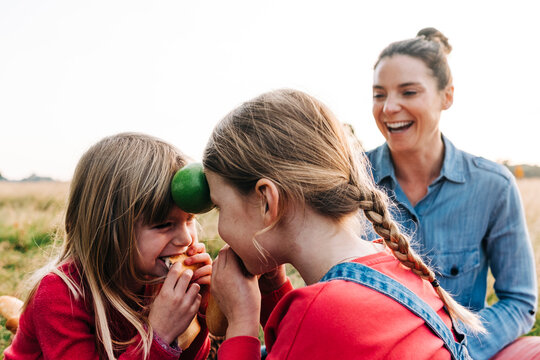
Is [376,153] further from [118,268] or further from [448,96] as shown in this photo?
[118,268]

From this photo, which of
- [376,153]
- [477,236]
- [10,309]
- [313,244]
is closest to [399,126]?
[376,153]


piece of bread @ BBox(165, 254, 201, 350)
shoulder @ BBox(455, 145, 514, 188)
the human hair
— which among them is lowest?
piece of bread @ BBox(165, 254, 201, 350)

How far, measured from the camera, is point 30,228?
254 inches

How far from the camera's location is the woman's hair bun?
3.59 metres

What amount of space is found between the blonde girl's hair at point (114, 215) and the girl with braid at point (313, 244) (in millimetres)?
382

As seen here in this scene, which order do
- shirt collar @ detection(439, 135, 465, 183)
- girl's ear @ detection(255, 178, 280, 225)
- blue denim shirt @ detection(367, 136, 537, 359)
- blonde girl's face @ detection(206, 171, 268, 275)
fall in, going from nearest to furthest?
1. girl's ear @ detection(255, 178, 280, 225)
2. blonde girl's face @ detection(206, 171, 268, 275)
3. blue denim shirt @ detection(367, 136, 537, 359)
4. shirt collar @ detection(439, 135, 465, 183)

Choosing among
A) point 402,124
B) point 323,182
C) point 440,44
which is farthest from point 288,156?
point 440,44

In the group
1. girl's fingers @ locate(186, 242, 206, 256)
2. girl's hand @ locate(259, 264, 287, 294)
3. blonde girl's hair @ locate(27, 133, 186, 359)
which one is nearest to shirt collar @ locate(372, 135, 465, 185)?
girl's hand @ locate(259, 264, 287, 294)

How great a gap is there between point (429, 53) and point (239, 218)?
2.29 m

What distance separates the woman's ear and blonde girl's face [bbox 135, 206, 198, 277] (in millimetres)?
2269

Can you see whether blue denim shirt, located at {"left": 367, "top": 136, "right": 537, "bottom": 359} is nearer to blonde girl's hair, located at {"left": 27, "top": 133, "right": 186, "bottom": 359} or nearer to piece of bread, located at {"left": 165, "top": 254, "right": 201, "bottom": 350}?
piece of bread, located at {"left": 165, "top": 254, "right": 201, "bottom": 350}

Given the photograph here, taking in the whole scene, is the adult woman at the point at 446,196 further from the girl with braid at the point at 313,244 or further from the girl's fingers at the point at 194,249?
the girl's fingers at the point at 194,249

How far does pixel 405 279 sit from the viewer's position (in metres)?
1.64

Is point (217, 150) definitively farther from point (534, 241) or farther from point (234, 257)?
point (534, 241)
